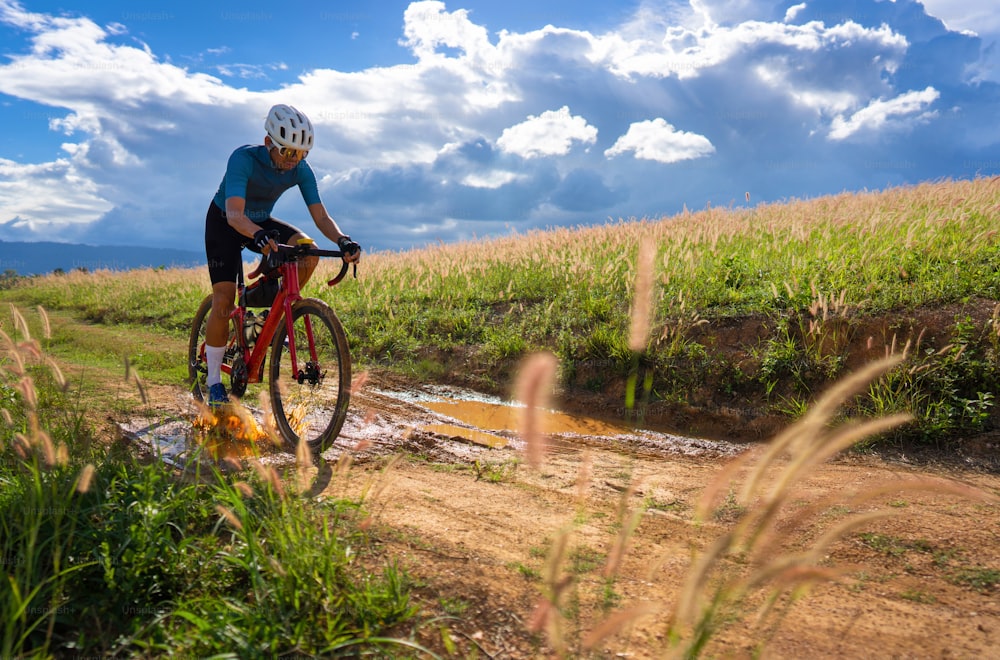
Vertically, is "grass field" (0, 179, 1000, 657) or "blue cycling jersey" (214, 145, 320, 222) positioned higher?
"blue cycling jersey" (214, 145, 320, 222)

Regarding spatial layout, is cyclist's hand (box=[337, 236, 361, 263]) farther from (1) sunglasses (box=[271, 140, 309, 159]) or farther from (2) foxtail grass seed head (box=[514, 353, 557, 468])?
Answer: (2) foxtail grass seed head (box=[514, 353, 557, 468])

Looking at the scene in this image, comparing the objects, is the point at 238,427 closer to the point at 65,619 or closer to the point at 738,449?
the point at 65,619

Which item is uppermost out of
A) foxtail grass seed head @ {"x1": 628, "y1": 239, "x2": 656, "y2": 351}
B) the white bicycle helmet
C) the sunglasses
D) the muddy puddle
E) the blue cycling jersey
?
the white bicycle helmet

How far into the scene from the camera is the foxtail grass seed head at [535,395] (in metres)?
2.01

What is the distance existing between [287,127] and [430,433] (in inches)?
116

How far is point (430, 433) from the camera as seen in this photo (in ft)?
19.5

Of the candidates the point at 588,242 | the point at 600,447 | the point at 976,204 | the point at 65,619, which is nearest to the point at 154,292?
the point at 588,242

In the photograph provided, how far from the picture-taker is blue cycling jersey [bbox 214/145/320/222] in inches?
208

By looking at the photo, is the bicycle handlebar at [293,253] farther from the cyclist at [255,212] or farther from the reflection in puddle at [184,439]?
the reflection in puddle at [184,439]

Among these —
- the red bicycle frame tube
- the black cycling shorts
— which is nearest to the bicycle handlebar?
the red bicycle frame tube

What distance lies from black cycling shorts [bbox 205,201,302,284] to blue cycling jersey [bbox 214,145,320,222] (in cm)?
13

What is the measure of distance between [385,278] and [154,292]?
32.9 ft

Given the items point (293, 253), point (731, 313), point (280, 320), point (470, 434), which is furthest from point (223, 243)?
point (731, 313)

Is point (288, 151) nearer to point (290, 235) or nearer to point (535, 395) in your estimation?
point (290, 235)
